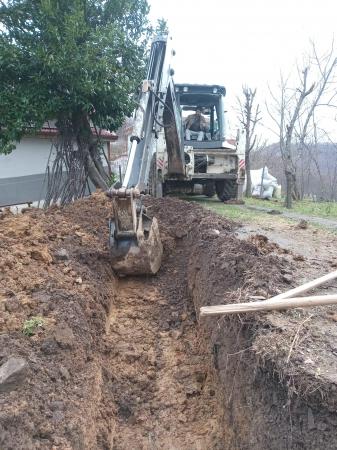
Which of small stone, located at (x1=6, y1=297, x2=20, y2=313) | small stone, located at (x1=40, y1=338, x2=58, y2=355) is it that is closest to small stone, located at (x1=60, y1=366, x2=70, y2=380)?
small stone, located at (x1=40, y1=338, x2=58, y2=355)

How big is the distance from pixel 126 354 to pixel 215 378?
40.1 inches

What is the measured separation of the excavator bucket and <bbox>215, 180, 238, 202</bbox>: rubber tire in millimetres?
6411

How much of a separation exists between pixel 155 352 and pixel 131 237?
131 centimetres

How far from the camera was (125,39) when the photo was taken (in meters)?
11.3

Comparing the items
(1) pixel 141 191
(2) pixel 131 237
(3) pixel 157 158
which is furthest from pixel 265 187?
(2) pixel 131 237

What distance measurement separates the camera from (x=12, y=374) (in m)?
2.97

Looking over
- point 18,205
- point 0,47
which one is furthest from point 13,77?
point 18,205

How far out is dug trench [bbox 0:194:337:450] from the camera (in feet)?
8.99

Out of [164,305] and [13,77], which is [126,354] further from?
[13,77]

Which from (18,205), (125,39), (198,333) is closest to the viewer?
(198,333)

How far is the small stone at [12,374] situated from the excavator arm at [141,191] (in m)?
2.19

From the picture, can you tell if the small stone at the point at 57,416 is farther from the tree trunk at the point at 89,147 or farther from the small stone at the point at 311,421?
the tree trunk at the point at 89,147

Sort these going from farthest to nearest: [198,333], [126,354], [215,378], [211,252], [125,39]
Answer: [125,39] → [211,252] → [198,333] → [126,354] → [215,378]

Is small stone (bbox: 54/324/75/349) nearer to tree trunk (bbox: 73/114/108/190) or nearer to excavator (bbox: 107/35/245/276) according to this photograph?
excavator (bbox: 107/35/245/276)
